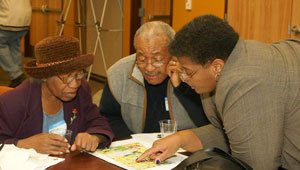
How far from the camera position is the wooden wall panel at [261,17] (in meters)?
3.81

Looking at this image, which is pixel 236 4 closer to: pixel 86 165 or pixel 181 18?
pixel 181 18

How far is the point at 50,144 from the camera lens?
172 centimetres

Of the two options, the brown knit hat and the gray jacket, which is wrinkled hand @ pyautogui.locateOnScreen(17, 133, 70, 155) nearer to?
the brown knit hat

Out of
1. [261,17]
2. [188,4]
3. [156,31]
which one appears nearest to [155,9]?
[188,4]

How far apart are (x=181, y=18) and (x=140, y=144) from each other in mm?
3530

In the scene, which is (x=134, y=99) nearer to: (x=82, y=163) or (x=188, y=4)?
→ (x=82, y=163)

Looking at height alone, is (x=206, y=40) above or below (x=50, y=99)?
above

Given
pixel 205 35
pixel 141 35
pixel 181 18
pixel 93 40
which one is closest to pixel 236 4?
pixel 181 18

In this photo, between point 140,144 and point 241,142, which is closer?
point 241,142

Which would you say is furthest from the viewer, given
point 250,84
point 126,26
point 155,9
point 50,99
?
point 126,26

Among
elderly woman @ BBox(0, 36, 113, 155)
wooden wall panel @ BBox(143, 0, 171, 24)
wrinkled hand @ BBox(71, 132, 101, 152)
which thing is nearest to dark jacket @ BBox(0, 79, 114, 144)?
elderly woman @ BBox(0, 36, 113, 155)

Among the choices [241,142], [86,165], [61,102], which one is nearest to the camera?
[241,142]

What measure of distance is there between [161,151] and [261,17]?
2.70 metres

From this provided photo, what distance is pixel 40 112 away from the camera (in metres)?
1.99
